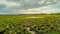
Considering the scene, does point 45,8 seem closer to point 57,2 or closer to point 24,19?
point 57,2

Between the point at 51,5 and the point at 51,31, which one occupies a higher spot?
the point at 51,5

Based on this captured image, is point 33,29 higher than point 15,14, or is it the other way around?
point 15,14

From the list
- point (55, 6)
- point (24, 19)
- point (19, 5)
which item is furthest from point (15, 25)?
point (55, 6)

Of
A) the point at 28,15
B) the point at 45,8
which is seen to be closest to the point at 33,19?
the point at 28,15

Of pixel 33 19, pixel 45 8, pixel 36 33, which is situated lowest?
pixel 36 33

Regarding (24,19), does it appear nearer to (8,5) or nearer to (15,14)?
(15,14)
